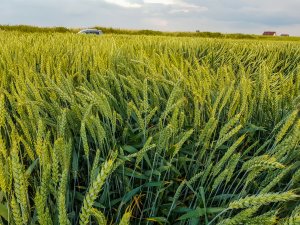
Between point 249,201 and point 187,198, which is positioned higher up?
point 249,201

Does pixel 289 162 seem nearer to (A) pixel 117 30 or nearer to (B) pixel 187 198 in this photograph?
(B) pixel 187 198

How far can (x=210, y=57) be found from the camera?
3.66 meters

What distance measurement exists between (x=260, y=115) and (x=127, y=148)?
63 centimetres

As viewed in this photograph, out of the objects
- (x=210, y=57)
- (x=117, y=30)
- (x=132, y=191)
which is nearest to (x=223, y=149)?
(x=132, y=191)

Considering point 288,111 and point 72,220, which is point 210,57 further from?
point 72,220

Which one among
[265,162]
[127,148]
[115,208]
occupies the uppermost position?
[265,162]

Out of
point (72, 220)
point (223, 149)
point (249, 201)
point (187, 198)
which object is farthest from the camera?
point (223, 149)

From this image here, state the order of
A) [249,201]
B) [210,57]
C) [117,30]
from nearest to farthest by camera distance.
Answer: [249,201] → [210,57] → [117,30]

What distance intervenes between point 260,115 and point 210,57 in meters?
2.33

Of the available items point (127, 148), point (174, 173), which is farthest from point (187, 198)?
point (127, 148)

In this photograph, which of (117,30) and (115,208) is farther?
(117,30)

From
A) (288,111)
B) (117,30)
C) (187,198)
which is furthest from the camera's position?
(117,30)

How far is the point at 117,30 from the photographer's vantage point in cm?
2406

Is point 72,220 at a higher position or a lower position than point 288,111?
lower
